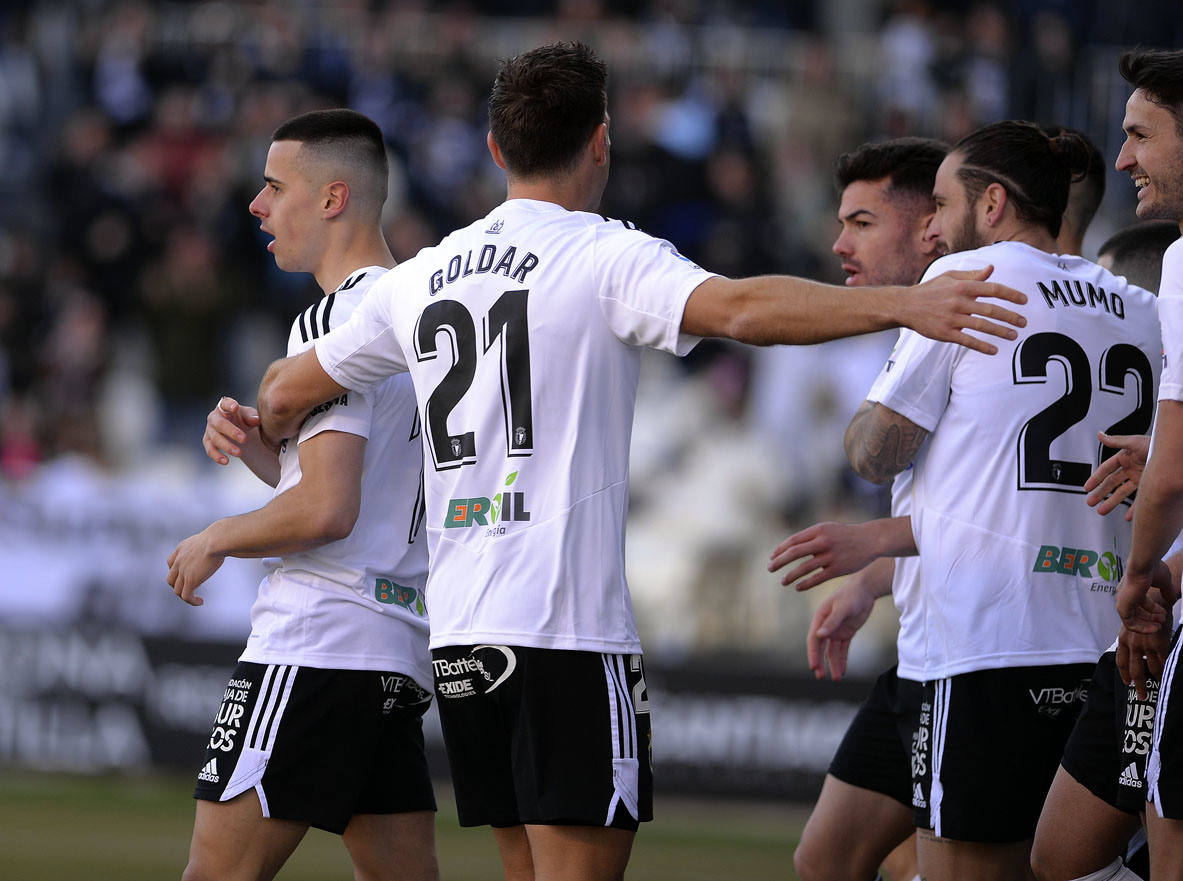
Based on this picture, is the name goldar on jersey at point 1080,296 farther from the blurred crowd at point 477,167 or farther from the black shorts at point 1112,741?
the blurred crowd at point 477,167

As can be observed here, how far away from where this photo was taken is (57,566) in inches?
500

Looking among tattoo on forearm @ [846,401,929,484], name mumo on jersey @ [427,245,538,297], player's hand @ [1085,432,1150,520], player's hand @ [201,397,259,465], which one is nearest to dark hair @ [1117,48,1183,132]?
player's hand @ [1085,432,1150,520]

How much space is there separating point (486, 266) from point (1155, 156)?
1.83 meters

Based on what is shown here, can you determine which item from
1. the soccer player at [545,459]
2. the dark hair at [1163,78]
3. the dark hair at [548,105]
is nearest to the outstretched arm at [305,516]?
the soccer player at [545,459]

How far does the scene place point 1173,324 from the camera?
13.5 ft

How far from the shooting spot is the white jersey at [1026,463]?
16.0 ft

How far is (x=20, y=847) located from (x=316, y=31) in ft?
31.2

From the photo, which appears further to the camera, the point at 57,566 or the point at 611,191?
the point at 611,191

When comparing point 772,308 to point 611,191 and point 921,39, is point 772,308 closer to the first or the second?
point 611,191

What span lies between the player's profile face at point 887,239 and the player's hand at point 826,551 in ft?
3.96

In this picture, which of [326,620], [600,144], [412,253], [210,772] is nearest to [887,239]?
[600,144]

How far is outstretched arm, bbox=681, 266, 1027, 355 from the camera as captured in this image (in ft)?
12.5

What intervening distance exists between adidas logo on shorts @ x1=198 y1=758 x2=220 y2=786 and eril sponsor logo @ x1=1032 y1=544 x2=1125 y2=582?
2.42 m

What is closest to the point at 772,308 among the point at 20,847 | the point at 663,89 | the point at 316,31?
the point at 20,847
